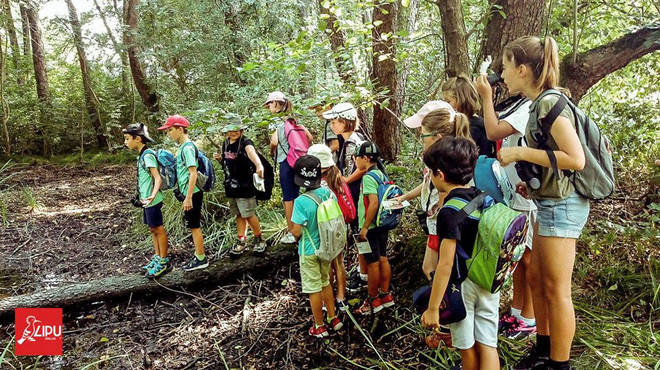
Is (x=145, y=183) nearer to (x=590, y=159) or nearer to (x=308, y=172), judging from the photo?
(x=308, y=172)

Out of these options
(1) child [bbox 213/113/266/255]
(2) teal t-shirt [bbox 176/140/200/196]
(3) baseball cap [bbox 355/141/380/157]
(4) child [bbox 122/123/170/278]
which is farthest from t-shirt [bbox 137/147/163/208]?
(3) baseball cap [bbox 355/141/380/157]

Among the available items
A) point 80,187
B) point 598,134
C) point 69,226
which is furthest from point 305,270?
point 80,187

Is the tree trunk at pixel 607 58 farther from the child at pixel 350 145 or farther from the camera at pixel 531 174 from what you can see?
the child at pixel 350 145

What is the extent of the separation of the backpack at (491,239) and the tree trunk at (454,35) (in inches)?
69.3

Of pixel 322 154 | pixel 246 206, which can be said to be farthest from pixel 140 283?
pixel 322 154

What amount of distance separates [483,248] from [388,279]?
1.60 metres

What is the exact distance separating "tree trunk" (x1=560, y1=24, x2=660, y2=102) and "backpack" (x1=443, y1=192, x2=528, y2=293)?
2082mm

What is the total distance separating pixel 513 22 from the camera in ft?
10.8

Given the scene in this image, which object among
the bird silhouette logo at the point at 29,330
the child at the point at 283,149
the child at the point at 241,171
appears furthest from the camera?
the child at the point at 241,171

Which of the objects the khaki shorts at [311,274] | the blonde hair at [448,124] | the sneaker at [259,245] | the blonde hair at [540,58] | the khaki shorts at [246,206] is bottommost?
the sneaker at [259,245]

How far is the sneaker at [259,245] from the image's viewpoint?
4.55m

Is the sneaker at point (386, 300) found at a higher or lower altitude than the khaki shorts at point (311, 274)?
lower

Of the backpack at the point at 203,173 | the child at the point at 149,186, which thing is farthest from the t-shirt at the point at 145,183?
the backpack at the point at 203,173

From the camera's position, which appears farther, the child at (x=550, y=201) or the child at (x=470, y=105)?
the child at (x=470, y=105)
